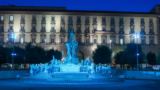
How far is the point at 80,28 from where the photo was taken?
220 feet

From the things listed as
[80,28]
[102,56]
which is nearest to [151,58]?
[102,56]

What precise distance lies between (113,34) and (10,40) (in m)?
31.3

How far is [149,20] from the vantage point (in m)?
69.3

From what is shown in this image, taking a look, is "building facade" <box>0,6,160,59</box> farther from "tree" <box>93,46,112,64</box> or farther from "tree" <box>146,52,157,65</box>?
"tree" <box>93,46,112,64</box>

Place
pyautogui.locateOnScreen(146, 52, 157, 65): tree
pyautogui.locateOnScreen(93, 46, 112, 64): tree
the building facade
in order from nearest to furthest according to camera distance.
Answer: pyautogui.locateOnScreen(93, 46, 112, 64): tree
pyautogui.locateOnScreen(146, 52, 157, 65): tree
the building facade

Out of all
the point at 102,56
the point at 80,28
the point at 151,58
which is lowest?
the point at 151,58

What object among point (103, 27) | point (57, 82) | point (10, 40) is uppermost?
point (103, 27)

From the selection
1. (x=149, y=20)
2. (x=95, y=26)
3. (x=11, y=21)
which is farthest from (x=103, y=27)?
(x=11, y=21)

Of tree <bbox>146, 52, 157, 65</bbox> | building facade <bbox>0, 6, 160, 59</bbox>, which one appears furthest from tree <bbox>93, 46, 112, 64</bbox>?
tree <bbox>146, 52, 157, 65</bbox>

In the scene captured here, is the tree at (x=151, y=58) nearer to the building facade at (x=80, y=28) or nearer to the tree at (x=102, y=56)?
the building facade at (x=80, y=28)

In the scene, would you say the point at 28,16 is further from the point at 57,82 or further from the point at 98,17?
the point at 57,82

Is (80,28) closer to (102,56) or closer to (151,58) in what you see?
(102,56)

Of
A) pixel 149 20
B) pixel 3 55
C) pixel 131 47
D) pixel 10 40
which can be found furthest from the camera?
pixel 149 20

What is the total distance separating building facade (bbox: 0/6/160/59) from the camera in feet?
215
